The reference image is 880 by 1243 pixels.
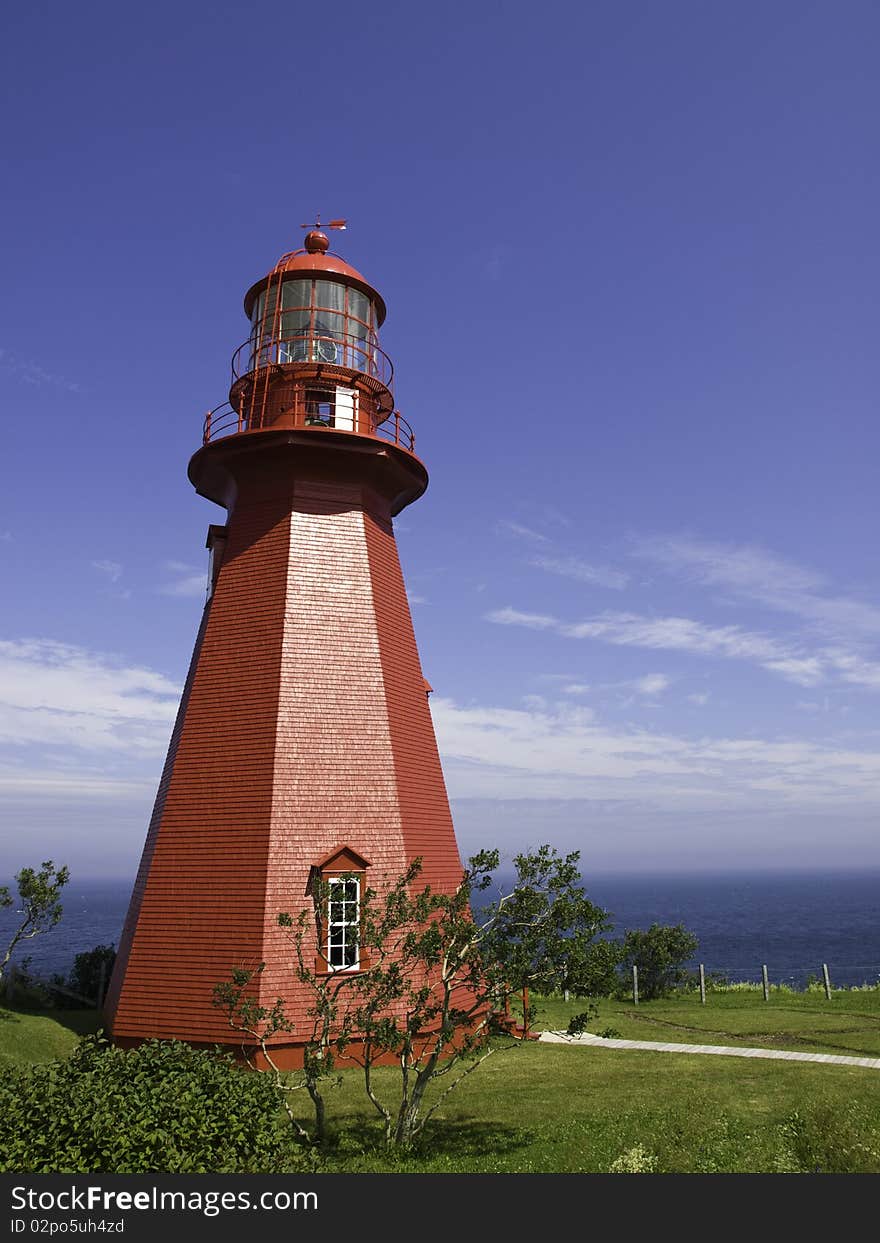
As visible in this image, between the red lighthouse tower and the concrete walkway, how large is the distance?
5246mm

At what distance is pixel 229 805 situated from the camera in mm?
17297

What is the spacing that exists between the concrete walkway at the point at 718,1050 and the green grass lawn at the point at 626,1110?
605mm

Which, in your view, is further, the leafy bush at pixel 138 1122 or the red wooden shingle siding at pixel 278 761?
the red wooden shingle siding at pixel 278 761

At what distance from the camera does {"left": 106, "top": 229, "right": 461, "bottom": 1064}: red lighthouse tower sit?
16.5 m

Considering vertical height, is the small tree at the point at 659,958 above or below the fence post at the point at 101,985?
below

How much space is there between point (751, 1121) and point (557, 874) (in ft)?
14.9

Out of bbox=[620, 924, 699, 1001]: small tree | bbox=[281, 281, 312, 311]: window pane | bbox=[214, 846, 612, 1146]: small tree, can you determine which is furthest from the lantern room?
bbox=[620, 924, 699, 1001]: small tree

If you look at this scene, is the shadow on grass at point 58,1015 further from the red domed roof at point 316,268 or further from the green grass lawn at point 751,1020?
the red domed roof at point 316,268

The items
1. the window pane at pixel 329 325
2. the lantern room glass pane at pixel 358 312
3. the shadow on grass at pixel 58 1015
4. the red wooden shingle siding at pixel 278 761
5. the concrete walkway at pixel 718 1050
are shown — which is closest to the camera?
the red wooden shingle siding at pixel 278 761

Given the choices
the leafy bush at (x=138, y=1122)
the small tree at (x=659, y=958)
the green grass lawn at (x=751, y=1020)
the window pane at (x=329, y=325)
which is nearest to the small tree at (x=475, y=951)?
the leafy bush at (x=138, y=1122)

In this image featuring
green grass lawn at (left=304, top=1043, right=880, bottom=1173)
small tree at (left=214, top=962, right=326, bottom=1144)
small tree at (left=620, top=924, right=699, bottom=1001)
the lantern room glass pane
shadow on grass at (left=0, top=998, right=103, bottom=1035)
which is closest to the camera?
green grass lawn at (left=304, top=1043, right=880, bottom=1173)

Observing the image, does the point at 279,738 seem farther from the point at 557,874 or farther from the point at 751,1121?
the point at 751,1121

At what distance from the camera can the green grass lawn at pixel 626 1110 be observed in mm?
10398

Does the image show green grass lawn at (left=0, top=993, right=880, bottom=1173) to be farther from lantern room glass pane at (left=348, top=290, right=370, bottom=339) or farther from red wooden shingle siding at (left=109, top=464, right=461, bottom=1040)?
lantern room glass pane at (left=348, top=290, right=370, bottom=339)
